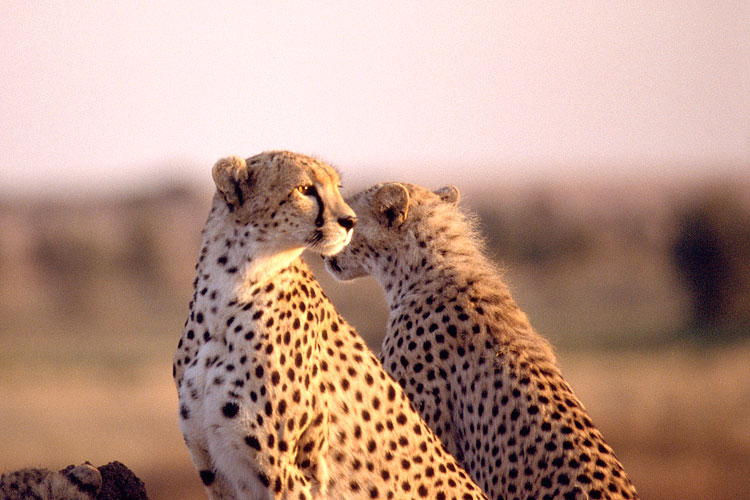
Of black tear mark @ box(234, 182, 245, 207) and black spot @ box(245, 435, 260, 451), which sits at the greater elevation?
black tear mark @ box(234, 182, 245, 207)

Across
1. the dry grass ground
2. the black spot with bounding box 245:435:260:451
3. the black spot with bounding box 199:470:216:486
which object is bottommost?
the dry grass ground

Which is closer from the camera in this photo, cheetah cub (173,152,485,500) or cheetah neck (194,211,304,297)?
cheetah cub (173,152,485,500)

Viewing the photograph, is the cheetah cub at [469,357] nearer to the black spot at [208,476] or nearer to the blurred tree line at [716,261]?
the black spot at [208,476]

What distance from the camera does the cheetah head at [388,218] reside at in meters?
4.50

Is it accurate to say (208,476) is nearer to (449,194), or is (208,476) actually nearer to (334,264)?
(334,264)

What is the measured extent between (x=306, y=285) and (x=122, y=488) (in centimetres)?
81

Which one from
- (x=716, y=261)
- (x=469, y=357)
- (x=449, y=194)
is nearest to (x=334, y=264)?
(x=449, y=194)

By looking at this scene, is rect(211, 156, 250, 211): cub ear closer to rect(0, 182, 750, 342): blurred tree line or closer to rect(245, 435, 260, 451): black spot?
rect(245, 435, 260, 451): black spot

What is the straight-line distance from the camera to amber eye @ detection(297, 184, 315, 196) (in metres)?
3.20

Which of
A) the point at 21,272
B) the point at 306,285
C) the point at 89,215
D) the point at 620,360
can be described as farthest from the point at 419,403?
the point at 89,215

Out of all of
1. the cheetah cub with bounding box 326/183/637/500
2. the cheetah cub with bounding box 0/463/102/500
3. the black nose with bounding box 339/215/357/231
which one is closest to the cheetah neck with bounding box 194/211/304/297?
the black nose with bounding box 339/215/357/231

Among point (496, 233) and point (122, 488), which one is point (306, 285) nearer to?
point (122, 488)

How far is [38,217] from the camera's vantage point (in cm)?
2553

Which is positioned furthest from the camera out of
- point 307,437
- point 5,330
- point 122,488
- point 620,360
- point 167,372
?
point 5,330
